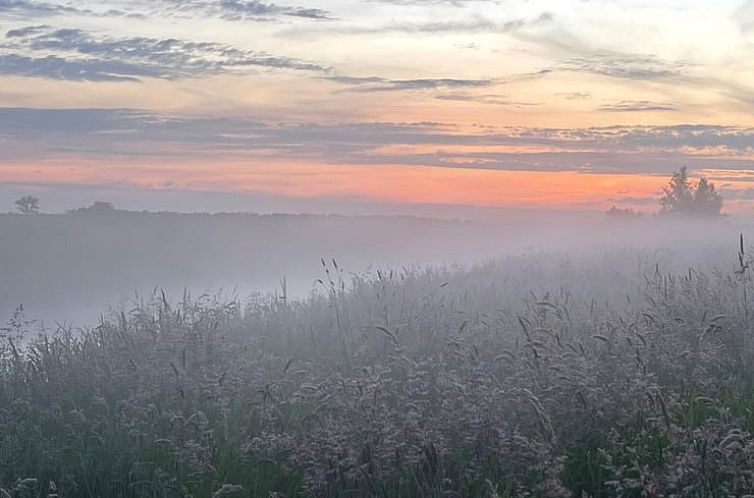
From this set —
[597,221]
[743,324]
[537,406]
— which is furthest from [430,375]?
[597,221]

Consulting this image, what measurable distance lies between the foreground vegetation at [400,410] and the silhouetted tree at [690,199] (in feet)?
123

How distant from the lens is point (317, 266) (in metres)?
48.6

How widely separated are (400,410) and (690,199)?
140 feet

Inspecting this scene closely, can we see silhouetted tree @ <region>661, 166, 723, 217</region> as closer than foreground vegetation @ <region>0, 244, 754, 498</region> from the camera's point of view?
No

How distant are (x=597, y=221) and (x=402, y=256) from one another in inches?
409

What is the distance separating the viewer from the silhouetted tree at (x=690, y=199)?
45169 millimetres

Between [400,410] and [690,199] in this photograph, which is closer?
[400,410]

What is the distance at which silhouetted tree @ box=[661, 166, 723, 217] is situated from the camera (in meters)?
45.2

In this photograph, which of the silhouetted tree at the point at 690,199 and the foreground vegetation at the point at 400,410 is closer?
the foreground vegetation at the point at 400,410

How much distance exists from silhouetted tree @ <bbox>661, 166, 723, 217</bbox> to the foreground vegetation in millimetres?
37507

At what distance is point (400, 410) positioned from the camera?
6.71 metres

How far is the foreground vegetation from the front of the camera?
18.8ft

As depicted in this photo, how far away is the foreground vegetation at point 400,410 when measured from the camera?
5.72 metres

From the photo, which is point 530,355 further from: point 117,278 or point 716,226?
point 117,278
